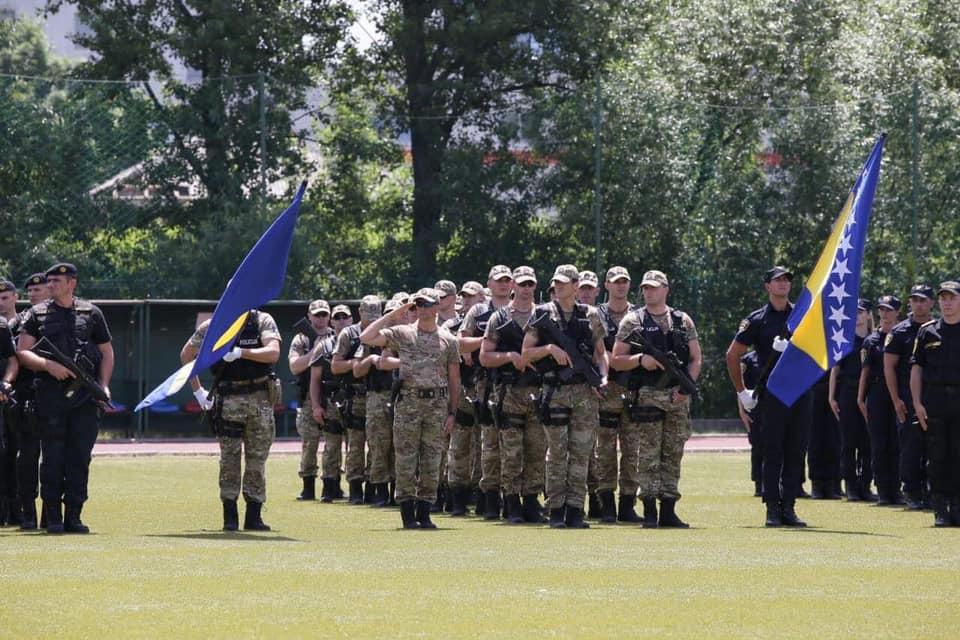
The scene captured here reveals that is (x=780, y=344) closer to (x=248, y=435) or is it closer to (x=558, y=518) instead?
(x=558, y=518)

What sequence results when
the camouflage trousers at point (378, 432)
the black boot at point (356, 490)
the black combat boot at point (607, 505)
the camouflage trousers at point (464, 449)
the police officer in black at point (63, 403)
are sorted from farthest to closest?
the black boot at point (356, 490)
the camouflage trousers at point (378, 432)
the camouflage trousers at point (464, 449)
the black combat boot at point (607, 505)
the police officer in black at point (63, 403)

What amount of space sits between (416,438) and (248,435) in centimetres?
137

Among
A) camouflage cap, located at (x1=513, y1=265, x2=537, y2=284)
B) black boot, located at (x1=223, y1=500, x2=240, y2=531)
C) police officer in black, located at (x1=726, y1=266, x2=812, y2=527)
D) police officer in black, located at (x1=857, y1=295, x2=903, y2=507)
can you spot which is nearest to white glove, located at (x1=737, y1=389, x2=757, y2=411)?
police officer in black, located at (x1=726, y1=266, x2=812, y2=527)

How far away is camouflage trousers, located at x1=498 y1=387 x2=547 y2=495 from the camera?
16188 millimetres

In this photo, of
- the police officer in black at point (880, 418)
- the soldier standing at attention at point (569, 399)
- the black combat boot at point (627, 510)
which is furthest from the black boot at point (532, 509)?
the police officer in black at point (880, 418)

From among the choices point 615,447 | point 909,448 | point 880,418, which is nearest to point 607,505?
point 615,447

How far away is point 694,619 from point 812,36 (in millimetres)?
33687

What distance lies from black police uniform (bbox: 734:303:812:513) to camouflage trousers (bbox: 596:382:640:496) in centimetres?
113

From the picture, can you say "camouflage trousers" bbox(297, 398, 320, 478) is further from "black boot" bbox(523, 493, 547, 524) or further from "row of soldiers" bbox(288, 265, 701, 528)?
"black boot" bbox(523, 493, 547, 524)

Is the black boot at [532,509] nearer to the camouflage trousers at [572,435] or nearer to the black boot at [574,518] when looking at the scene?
the black boot at [574,518]

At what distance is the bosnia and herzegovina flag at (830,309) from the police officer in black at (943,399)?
861 millimetres

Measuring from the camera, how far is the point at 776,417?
1562cm

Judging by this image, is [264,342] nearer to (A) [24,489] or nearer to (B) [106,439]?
(A) [24,489]

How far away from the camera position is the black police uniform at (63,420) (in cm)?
1514
